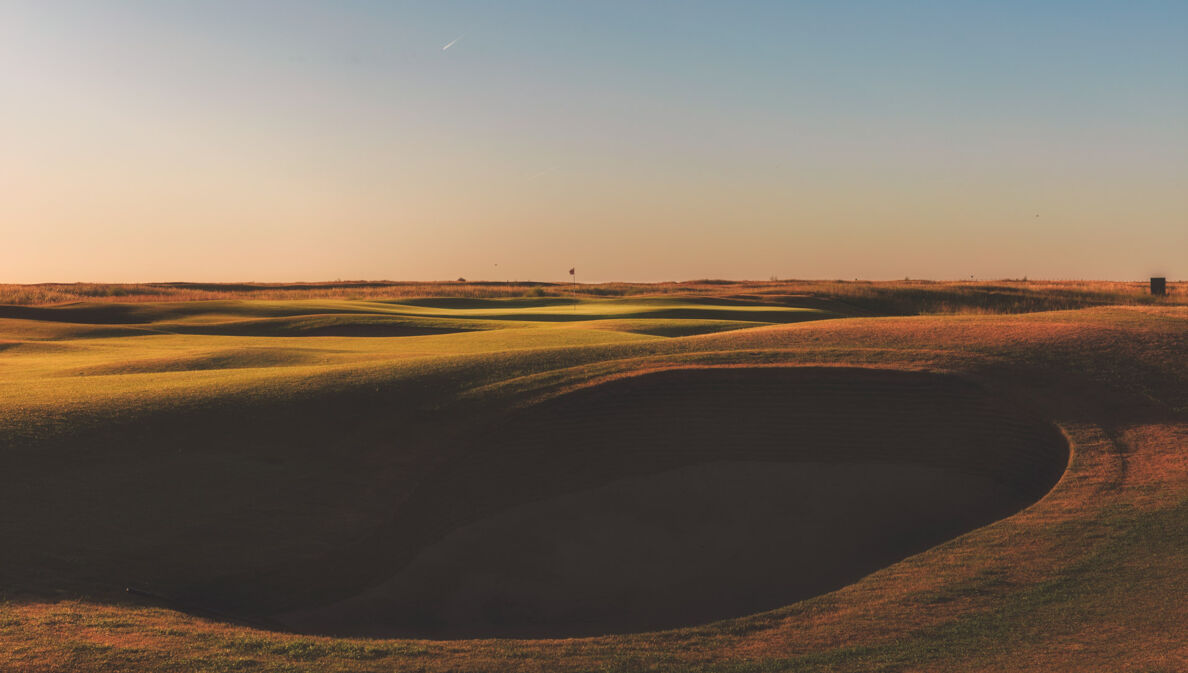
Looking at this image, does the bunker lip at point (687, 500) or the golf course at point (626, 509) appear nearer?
the golf course at point (626, 509)

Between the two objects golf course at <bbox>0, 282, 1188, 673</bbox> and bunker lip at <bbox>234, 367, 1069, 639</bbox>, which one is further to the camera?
bunker lip at <bbox>234, 367, 1069, 639</bbox>

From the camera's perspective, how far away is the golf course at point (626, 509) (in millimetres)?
10258

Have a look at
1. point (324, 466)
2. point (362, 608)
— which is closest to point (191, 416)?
point (324, 466)

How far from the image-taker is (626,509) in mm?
15602

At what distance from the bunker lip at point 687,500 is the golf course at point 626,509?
0.18 feet

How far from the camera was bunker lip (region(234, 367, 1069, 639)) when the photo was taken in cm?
1339

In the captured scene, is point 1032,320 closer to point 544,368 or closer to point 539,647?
point 544,368

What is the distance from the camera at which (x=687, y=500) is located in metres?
15.9

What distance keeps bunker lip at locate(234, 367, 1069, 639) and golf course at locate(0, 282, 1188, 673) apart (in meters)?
0.05

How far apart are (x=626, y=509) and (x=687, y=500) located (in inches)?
43.9

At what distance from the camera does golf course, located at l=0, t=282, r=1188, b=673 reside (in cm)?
1026

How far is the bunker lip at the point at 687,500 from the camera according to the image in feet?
43.9

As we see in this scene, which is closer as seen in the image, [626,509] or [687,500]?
[626,509]

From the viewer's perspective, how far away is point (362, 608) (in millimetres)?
13117
